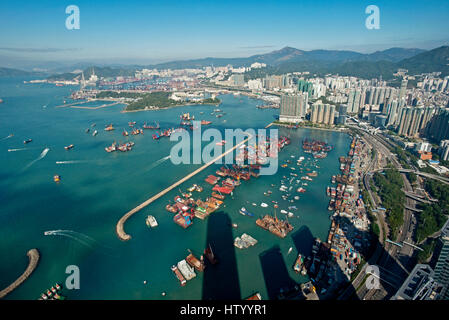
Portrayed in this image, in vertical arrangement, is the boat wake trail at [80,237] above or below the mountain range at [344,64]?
below

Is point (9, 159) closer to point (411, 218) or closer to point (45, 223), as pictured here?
point (45, 223)

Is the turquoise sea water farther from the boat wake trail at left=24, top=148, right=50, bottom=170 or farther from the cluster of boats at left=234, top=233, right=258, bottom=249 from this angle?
the cluster of boats at left=234, top=233, right=258, bottom=249

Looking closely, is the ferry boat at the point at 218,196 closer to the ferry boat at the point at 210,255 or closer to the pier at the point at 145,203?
the pier at the point at 145,203

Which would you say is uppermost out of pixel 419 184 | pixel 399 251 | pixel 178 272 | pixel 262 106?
pixel 262 106

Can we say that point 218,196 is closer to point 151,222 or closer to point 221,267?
point 151,222

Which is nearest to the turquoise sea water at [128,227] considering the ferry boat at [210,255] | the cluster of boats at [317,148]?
the ferry boat at [210,255]
